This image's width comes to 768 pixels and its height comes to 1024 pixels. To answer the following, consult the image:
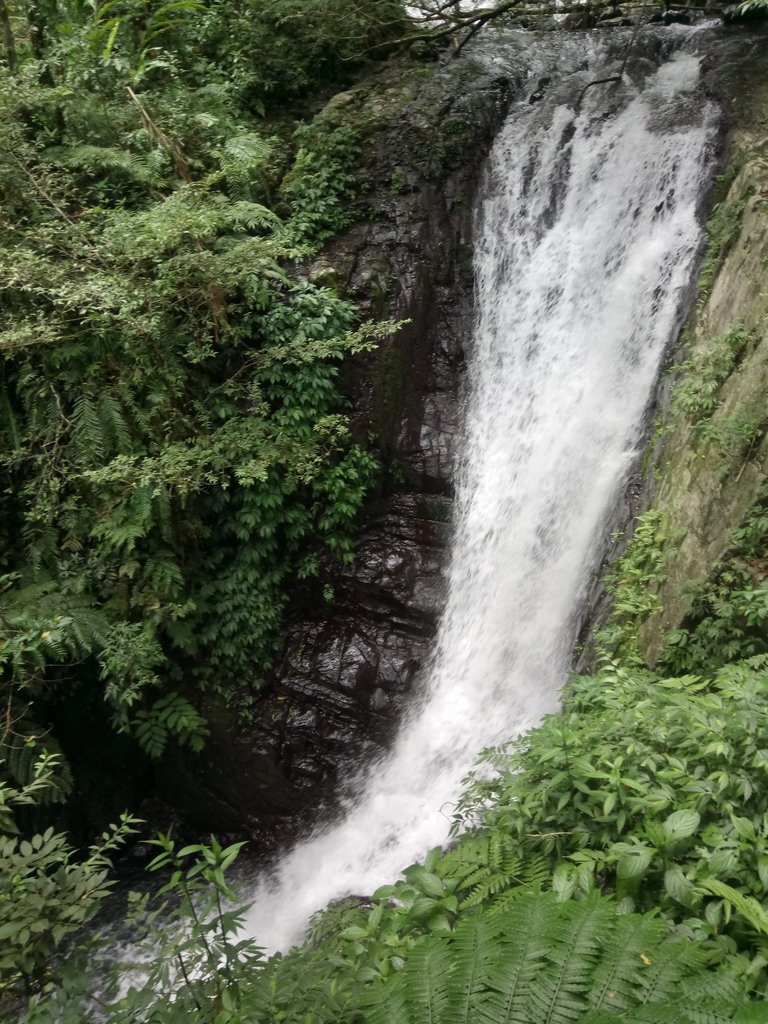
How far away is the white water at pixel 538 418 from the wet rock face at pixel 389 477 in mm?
292

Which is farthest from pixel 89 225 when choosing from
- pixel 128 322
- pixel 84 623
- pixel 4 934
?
pixel 4 934

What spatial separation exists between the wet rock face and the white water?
0.29 metres

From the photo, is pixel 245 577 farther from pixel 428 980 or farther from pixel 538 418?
pixel 428 980

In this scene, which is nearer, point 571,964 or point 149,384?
point 571,964

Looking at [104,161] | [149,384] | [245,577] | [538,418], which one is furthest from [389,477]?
[104,161]

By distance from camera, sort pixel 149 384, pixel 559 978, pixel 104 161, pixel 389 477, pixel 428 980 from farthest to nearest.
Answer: pixel 389 477, pixel 104 161, pixel 149 384, pixel 428 980, pixel 559 978

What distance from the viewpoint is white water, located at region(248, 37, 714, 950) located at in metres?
6.55

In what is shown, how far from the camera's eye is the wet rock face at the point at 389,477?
720 cm

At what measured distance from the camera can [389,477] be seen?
8031 mm

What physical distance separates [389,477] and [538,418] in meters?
1.86

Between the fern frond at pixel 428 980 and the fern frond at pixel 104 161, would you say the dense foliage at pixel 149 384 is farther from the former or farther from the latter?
the fern frond at pixel 428 980

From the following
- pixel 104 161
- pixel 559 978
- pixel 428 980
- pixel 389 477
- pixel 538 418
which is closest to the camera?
pixel 559 978

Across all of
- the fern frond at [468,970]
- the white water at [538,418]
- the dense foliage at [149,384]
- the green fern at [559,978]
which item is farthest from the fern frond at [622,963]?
the dense foliage at [149,384]

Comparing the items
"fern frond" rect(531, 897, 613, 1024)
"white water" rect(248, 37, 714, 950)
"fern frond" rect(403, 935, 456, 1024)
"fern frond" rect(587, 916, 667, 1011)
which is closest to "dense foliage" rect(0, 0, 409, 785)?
"white water" rect(248, 37, 714, 950)
